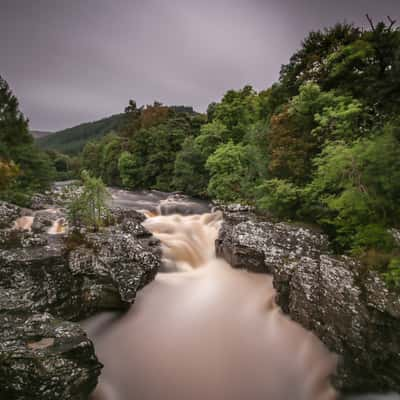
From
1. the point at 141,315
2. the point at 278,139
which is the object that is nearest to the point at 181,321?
the point at 141,315

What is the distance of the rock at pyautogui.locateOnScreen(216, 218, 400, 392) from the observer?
4195mm

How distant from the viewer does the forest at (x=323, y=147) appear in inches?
231

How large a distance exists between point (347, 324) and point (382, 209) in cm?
323

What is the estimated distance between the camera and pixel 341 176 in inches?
259

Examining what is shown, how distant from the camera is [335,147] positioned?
686 cm

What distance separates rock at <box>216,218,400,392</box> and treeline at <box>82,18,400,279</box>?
25.9 inches

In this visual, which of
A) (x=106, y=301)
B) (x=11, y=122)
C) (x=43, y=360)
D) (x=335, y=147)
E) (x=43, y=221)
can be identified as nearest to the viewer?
(x=43, y=360)

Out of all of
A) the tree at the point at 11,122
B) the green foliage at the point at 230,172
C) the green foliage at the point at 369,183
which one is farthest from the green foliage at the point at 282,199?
the tree at the point at 11,122

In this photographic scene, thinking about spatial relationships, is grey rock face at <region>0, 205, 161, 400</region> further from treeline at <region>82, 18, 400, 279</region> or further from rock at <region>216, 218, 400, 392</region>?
treeline at <region>82, 18, 400, 279</region>

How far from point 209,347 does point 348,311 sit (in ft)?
9.90

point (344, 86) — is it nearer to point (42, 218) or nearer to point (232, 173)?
point (232, 173)

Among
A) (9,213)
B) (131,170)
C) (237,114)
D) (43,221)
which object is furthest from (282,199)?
(131,170)

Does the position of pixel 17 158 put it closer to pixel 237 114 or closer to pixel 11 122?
pixel 11 122

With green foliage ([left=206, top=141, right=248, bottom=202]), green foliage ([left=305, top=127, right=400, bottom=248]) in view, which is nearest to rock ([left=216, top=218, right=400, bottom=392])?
green foliage ([left=305, top=127, right=400, bottom=248])
